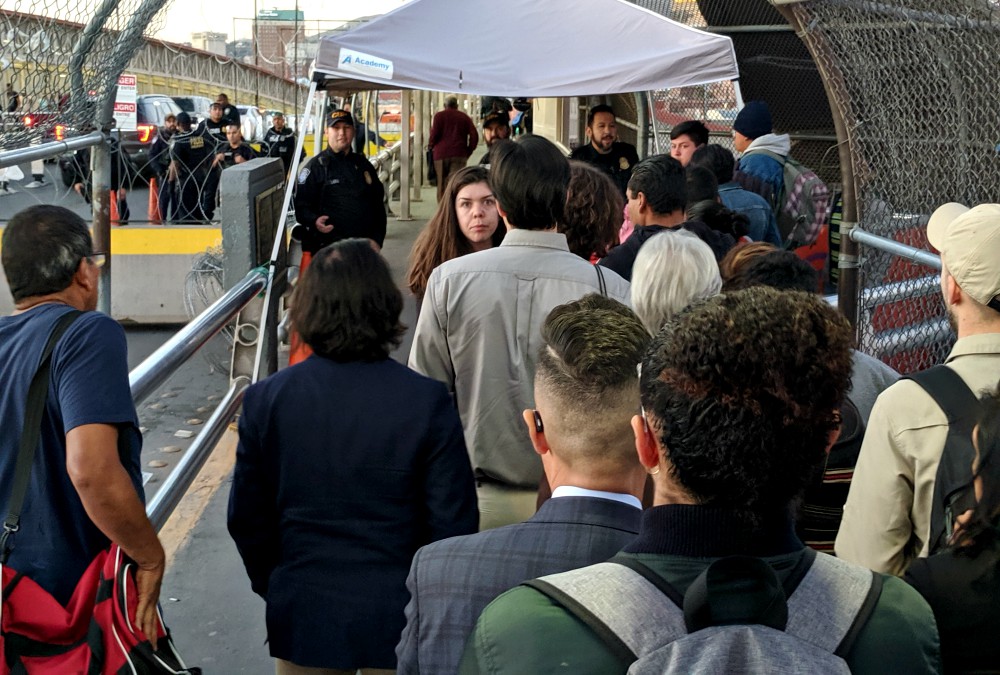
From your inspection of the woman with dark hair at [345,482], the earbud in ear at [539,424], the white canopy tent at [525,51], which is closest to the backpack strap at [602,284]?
the woman with dark hair at [345,482]

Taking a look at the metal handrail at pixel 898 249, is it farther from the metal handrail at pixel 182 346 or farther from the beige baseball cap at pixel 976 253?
the metal handrail at pixel 182 346

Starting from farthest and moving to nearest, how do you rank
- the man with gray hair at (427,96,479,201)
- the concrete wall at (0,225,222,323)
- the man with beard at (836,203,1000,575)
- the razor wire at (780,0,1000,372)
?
the man with gray hair at (427,96,479,201) → the concrete wall at (0,225,222,323) → the razor wire at (780,0,1000,372) → the man with beard at (836,203,1000,575)

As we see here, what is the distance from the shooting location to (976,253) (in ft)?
8.02

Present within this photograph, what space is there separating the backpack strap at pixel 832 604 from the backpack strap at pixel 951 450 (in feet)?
2.95

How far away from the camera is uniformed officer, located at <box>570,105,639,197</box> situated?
28.6ft

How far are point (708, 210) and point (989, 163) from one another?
1760 mm

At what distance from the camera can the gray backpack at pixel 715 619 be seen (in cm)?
125

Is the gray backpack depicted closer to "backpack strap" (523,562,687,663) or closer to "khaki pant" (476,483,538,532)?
"backpack strap" (523,562,687,663)

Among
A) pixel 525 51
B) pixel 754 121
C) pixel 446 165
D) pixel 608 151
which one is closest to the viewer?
pixel 754 121

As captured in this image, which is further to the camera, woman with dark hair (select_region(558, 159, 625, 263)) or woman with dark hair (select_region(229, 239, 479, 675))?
woman with dark hair (select_region(558, 159, 625, 263))

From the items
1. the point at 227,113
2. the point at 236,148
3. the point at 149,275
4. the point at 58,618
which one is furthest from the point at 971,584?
the point at 227,113

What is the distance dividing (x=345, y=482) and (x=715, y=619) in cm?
163

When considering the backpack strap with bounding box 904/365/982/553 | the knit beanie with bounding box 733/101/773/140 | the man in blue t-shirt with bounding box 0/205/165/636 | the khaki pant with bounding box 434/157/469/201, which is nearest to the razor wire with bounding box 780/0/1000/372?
the knit beanie with bounding box 733/101/773/140

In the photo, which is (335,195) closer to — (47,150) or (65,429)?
(47,150)
